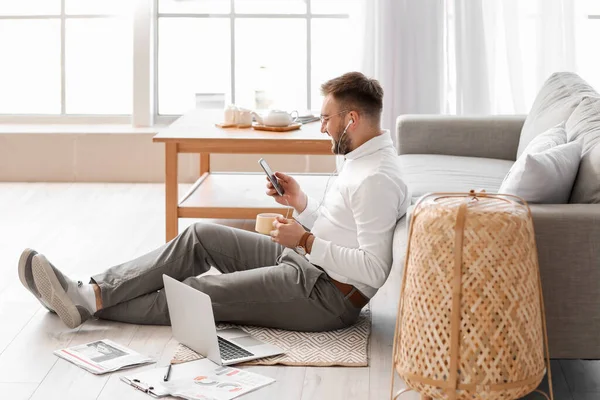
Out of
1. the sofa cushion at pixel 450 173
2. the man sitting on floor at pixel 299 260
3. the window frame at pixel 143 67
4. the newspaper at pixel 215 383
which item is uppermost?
the window frame at pixel 143 67

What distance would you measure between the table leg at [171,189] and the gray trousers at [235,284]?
0.94m

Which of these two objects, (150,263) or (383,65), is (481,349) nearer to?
(150,263)

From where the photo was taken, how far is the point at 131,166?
19.1 feet

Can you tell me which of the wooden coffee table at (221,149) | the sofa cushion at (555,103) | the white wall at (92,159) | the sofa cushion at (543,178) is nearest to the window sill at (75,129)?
the white wall at (92,159)

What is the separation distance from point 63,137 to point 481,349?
400 cm

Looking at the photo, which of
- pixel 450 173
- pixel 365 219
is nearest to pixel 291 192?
pixel 365 219

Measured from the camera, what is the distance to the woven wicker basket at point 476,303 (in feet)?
7.56

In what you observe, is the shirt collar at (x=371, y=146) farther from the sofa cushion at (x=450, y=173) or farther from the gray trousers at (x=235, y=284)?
the sofa cushion at (x=450, y=173)

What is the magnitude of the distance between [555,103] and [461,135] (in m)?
0.69

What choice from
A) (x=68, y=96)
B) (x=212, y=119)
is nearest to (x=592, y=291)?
(x=212, y=119)

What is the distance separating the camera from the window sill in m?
5.77

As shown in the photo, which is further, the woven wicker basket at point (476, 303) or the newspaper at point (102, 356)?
the newspaper at point (102, 356)

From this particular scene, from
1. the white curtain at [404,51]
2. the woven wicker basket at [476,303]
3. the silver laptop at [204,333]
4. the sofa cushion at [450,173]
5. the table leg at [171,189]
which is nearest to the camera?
the woven wicker basket at [476,303]

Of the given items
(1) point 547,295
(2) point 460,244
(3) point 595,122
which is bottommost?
(1) point 547,295
